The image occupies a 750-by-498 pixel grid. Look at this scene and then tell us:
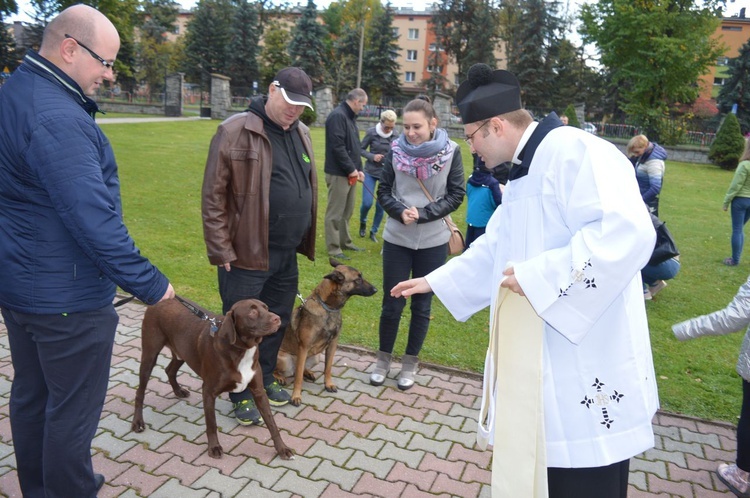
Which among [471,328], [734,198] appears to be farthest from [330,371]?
[734,198]

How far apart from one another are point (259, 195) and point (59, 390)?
5.93ft

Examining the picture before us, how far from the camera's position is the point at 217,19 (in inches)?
2067

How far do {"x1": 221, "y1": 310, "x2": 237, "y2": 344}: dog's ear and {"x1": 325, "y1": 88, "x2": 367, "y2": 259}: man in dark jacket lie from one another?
4.99 m

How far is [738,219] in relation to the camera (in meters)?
10.0

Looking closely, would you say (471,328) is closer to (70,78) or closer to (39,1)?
(70,78)

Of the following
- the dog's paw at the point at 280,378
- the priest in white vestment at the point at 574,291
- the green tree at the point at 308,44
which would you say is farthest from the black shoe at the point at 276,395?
the green tree at the point at 308,44

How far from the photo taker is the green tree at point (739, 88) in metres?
36.2

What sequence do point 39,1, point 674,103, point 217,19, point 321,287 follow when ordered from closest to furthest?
1. point 321,287
2. point 39,1
3. point 674,103
4. point 217,19

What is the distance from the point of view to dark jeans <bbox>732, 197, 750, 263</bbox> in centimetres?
983

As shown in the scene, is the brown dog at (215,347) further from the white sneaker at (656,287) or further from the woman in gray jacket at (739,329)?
the white sneaker at (656,287)

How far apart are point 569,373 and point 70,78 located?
99.8 inches

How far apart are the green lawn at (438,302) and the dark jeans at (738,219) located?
0.31 metres

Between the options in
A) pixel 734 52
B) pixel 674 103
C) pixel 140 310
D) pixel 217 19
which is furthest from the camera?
pixel 734 52

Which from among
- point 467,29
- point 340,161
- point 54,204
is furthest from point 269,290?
point 467,29
